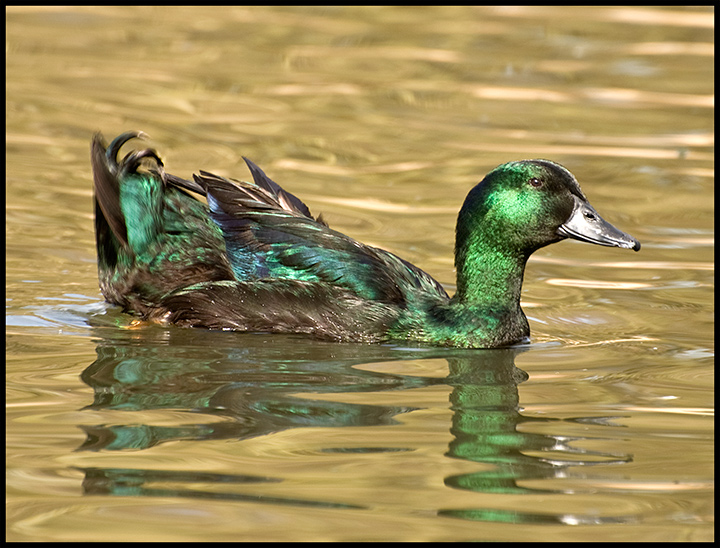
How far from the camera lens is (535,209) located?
24.8 ft

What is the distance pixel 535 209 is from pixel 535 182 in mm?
165

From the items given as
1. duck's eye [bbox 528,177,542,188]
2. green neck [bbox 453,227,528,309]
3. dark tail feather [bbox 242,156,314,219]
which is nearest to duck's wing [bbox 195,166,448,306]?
dark tail feather [bbox 242,156,314,219]

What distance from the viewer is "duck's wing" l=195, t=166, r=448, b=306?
776 centimetres

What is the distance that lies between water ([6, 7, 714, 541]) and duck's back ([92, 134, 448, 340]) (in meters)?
0.22

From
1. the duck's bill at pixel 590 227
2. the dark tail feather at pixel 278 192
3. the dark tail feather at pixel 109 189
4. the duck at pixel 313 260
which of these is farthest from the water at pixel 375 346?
the dark tail feather at pixel 278 192

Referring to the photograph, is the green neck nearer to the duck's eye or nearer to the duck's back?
the duck's back

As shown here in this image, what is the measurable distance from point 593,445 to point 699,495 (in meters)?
0.66

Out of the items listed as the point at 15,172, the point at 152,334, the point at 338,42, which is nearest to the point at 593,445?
the point at 152,334

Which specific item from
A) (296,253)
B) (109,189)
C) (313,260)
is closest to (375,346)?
(313,260)

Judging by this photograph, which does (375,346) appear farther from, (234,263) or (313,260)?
(234,263)

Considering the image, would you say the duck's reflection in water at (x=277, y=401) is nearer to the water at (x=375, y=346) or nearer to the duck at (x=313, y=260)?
the water at (x=375, y=346)

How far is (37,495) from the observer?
511cm

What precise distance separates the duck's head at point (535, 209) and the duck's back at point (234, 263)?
0.66 meters

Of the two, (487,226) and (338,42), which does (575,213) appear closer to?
(487,226)
